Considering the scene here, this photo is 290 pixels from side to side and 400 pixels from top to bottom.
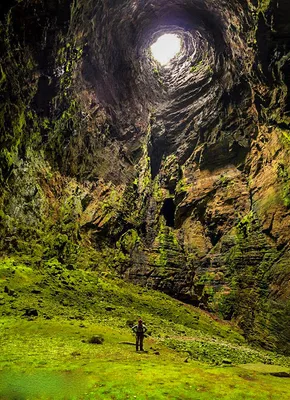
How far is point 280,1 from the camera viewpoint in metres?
25.8

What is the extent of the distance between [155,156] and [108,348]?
32851 millimetres

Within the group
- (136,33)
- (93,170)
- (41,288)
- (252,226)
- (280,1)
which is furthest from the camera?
(136,33)

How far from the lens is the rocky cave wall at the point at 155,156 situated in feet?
90.4

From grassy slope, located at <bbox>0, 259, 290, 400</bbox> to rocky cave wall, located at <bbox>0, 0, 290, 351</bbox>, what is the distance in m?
3.41

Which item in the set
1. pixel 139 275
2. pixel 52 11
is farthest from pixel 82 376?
pixel 52 11

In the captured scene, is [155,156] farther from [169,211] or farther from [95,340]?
[95,340]

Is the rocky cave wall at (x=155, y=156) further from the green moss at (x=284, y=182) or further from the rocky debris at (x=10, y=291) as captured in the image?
the rocky debris at (x=10, y=291)

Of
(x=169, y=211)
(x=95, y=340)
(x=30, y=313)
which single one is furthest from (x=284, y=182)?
(x=30, y=313)

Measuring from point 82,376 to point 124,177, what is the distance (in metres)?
32.4

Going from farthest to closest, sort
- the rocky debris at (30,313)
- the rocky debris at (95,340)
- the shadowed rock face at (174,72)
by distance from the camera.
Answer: the shadowed rock face at (174,72)
the rocky debris at (30,313)
the rocky debris at (95,340)

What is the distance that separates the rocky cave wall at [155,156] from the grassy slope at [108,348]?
11.2ft

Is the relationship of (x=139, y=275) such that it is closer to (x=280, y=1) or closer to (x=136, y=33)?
(x=280, y=1)

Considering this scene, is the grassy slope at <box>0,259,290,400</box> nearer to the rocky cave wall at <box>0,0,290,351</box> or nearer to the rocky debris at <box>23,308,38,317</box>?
the rocky debris at <box>23,308,38,317</box>

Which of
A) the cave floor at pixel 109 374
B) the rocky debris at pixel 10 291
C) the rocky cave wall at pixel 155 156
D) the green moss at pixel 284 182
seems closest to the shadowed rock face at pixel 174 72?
the rocky cave wall at pixel 155 156
